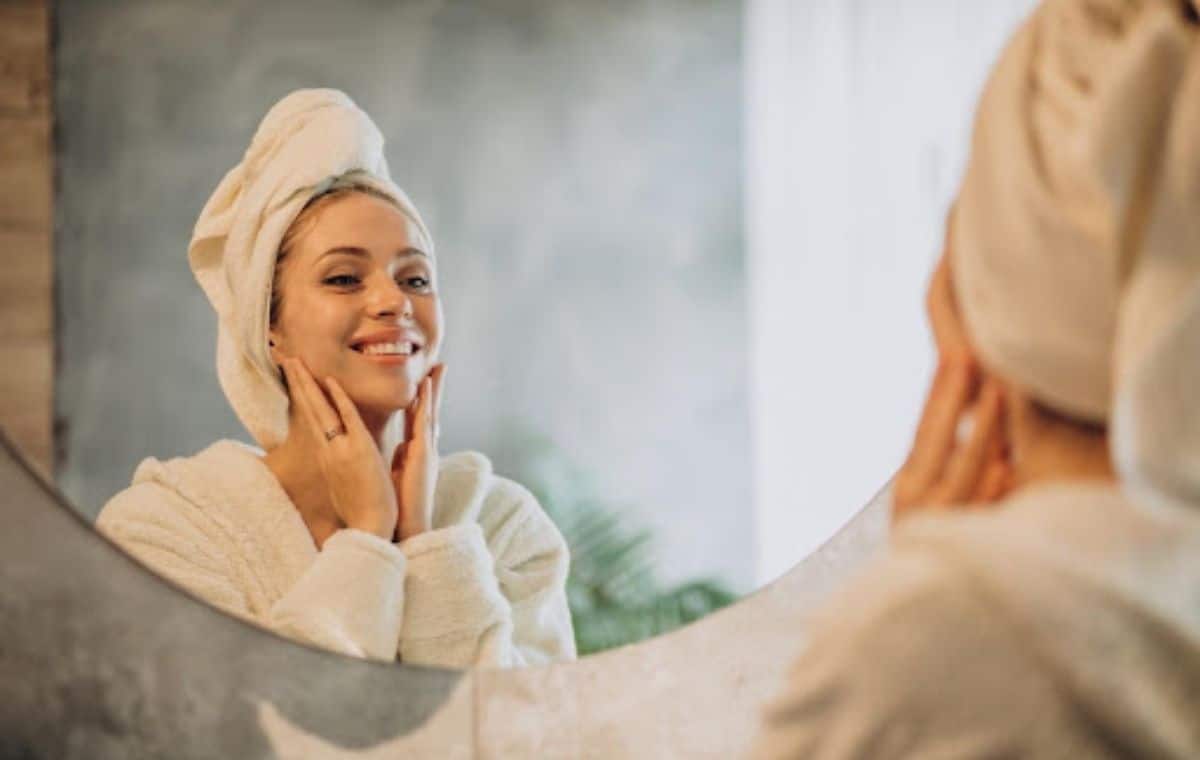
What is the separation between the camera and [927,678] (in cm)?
46

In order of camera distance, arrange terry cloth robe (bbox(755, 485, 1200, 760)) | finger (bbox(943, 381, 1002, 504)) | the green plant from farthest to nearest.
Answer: the green plant → finger (bbox(943, 381, 1002, 504)) → terry cloth robe (bbox(755, 485, 1200, 760))

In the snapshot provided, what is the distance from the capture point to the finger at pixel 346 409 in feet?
2.94

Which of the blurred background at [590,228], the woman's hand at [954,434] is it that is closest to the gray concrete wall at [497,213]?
the blurred background at [590,228]

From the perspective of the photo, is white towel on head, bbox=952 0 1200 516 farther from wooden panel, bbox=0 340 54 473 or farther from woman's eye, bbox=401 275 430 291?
wooden panel, bbox=0 340 54 473

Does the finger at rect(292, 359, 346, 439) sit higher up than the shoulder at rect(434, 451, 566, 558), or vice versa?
the finger at rect(292, 359, 346, 439)

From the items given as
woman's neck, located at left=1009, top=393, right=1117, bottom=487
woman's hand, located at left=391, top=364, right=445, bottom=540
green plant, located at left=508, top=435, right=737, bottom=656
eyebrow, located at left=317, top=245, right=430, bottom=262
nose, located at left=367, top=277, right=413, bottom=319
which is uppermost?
woman's neck, located at left=1009, top=393, right=1117, bottom=487

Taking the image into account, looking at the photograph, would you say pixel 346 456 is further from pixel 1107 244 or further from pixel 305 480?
pixel 1107 244

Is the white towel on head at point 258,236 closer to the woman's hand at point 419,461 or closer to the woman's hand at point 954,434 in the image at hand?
the woman's hand at point 419,461

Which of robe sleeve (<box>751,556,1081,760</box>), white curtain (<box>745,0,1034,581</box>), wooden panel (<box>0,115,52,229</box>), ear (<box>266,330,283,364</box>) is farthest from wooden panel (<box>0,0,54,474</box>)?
robe sleeve (<box>751,556,1081,760</box>)

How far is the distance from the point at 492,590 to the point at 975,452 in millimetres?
439

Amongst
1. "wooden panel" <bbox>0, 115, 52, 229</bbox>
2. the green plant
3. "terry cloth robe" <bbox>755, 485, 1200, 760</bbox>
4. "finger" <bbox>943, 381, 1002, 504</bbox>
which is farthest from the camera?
the green plant

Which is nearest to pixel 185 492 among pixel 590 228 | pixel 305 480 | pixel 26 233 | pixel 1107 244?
pixel 305 480

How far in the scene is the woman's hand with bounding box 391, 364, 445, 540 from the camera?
925mm

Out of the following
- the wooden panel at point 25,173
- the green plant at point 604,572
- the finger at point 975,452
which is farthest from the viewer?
the green plant at point 604,572
